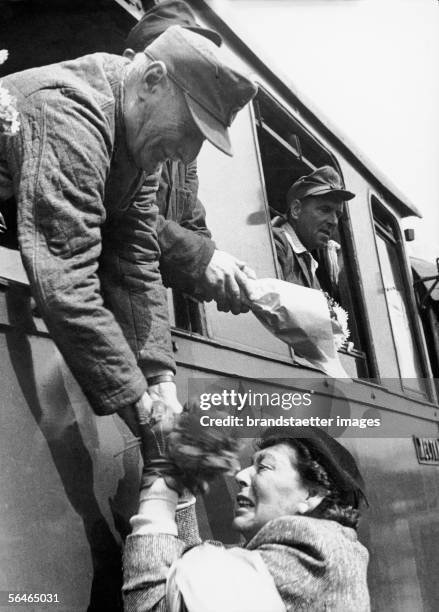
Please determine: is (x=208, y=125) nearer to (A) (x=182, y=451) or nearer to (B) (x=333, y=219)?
(A) (x=182, y=451)

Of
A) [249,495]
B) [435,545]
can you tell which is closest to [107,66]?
[249,495]

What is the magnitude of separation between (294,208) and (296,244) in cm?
11

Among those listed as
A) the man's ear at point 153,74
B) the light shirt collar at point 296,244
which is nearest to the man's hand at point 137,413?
the man's ear at point 153,74

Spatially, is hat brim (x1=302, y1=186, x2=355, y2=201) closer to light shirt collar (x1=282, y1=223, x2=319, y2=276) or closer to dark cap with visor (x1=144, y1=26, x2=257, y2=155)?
light shirt collar (x1=282, y1=223, x2=319, y2=276)

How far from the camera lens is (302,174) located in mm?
2471

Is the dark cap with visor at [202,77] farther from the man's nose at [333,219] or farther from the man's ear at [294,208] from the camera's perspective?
the man's nose at [333,219]

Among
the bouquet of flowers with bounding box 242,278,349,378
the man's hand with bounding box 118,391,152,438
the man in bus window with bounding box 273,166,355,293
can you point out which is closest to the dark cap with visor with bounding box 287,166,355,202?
the man in bus window with bounding box 273,166,355,293

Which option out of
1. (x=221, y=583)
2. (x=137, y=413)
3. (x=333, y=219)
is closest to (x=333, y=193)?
(x=333, y=219)

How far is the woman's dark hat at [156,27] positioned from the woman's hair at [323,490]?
0.85m

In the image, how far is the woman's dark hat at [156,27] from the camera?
5.46 ft

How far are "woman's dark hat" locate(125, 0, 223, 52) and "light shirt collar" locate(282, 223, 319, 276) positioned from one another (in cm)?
74

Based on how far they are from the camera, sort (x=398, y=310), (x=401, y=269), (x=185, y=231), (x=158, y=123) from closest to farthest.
→ (x=158, y=123)
(x=185, y=231)
(x=398, y=310)
(x=401, y=269)

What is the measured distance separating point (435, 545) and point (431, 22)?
57.8 inches

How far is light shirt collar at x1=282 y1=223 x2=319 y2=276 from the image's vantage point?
7.62ft
